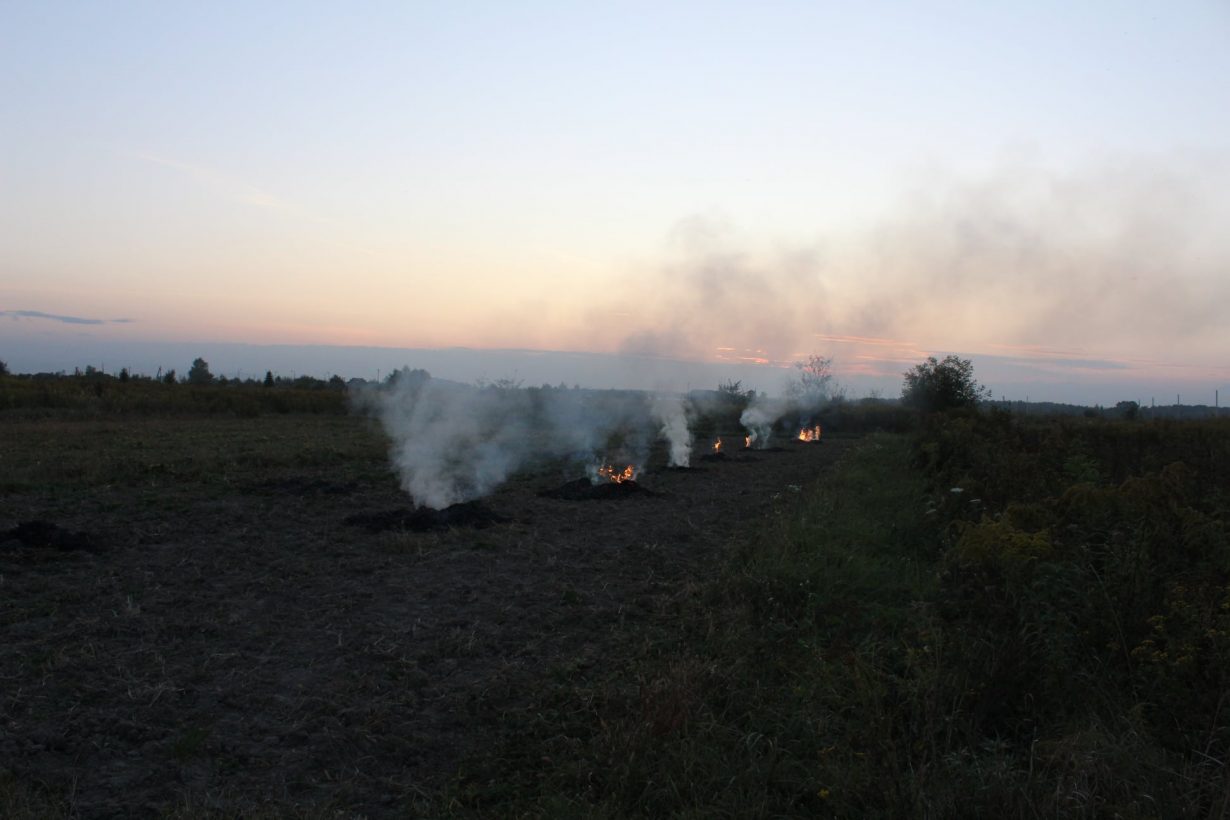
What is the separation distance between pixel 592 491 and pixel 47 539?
25.4 feet

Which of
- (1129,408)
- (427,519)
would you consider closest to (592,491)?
(427,519)

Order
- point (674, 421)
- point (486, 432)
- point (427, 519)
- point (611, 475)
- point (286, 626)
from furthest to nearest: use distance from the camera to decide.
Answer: point (674, 421) → point (486, 432) → point (611, 475) → point (427, 519) → point (286, 626)

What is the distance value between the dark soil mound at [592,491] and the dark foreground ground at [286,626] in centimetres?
17

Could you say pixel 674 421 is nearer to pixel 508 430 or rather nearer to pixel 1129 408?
pixel 508 430

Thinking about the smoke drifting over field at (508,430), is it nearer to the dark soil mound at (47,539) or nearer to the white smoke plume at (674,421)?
the white smoke plume at (674,421)

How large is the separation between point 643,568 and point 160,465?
405 inches

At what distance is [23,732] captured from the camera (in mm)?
4211

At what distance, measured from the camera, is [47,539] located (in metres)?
8.30

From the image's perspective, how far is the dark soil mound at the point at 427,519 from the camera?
10242 millimetres

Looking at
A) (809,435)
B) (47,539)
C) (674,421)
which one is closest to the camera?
(47,539)

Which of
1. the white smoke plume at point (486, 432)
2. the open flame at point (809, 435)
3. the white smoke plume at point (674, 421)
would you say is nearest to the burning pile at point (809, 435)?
the open flame at point (809, 435)

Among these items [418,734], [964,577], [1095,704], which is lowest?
[418,734]

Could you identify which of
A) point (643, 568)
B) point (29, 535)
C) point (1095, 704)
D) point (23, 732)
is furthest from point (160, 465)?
point (1095, 704)

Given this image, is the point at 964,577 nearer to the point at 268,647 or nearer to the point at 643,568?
the point at 643,568
